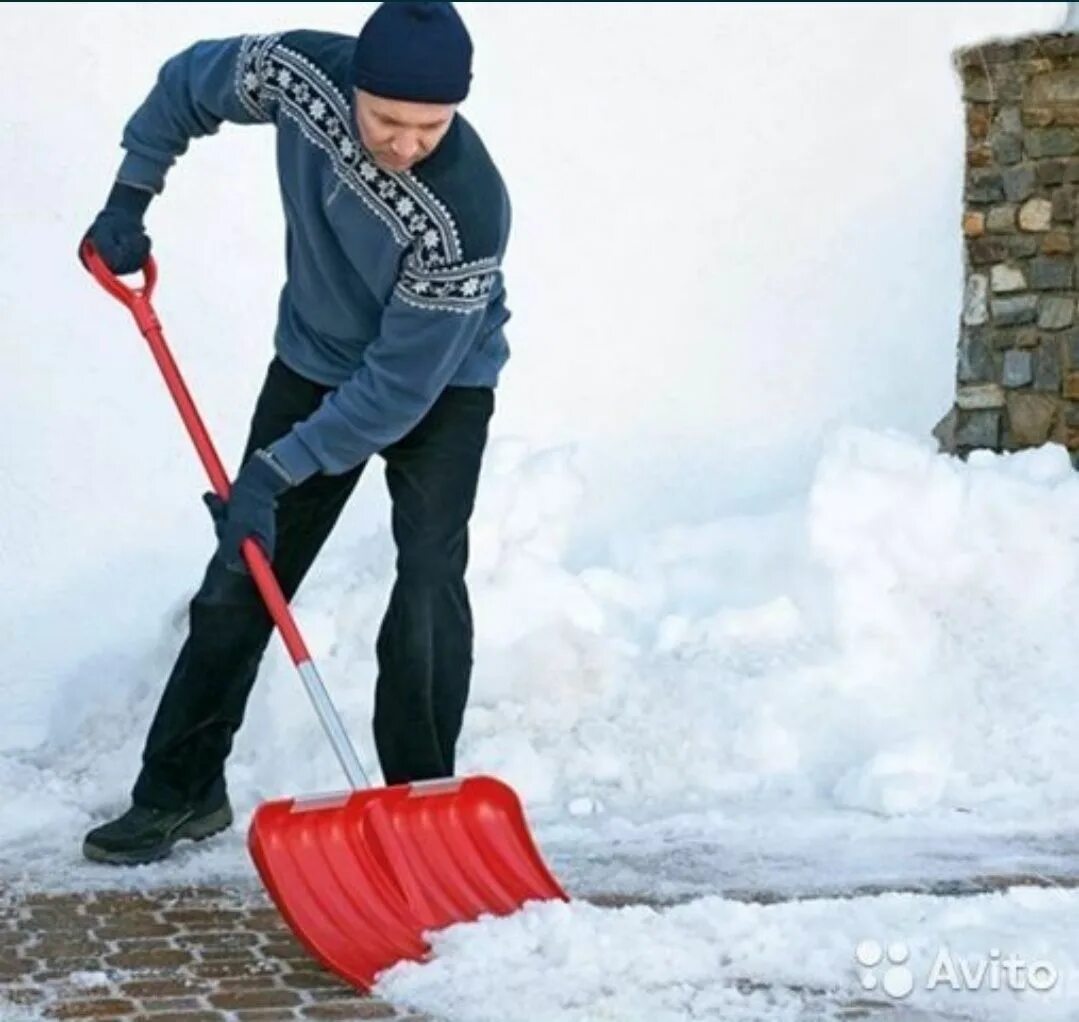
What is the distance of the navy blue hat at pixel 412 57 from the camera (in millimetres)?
3299

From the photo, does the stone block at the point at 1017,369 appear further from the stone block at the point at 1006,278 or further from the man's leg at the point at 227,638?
the man's leg at the point at 227,638

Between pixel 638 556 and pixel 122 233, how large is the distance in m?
1.79

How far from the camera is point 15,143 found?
5.52 meters

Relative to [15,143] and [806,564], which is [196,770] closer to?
[806,564]

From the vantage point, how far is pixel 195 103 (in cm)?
386

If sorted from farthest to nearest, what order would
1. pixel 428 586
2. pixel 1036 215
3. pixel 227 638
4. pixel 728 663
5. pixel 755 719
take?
pixel 1036 215 → pixel 728 663 → pixel 755 719 → pixel 227 638 → pixel 428 586

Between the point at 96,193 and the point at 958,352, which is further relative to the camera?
the point at 958,352

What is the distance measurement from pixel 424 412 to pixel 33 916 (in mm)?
1032

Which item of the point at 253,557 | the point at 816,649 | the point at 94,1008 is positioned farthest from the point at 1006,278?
the point at 94,1008

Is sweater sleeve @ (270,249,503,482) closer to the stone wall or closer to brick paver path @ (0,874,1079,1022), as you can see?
brick paver path @ (0,874,1079,1022)

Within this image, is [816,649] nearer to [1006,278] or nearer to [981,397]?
[981,397]

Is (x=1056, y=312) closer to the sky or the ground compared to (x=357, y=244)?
closer to the ground

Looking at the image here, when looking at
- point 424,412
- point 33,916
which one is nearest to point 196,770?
point 33,916

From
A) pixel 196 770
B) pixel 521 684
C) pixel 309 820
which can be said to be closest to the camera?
pixel 309 820
